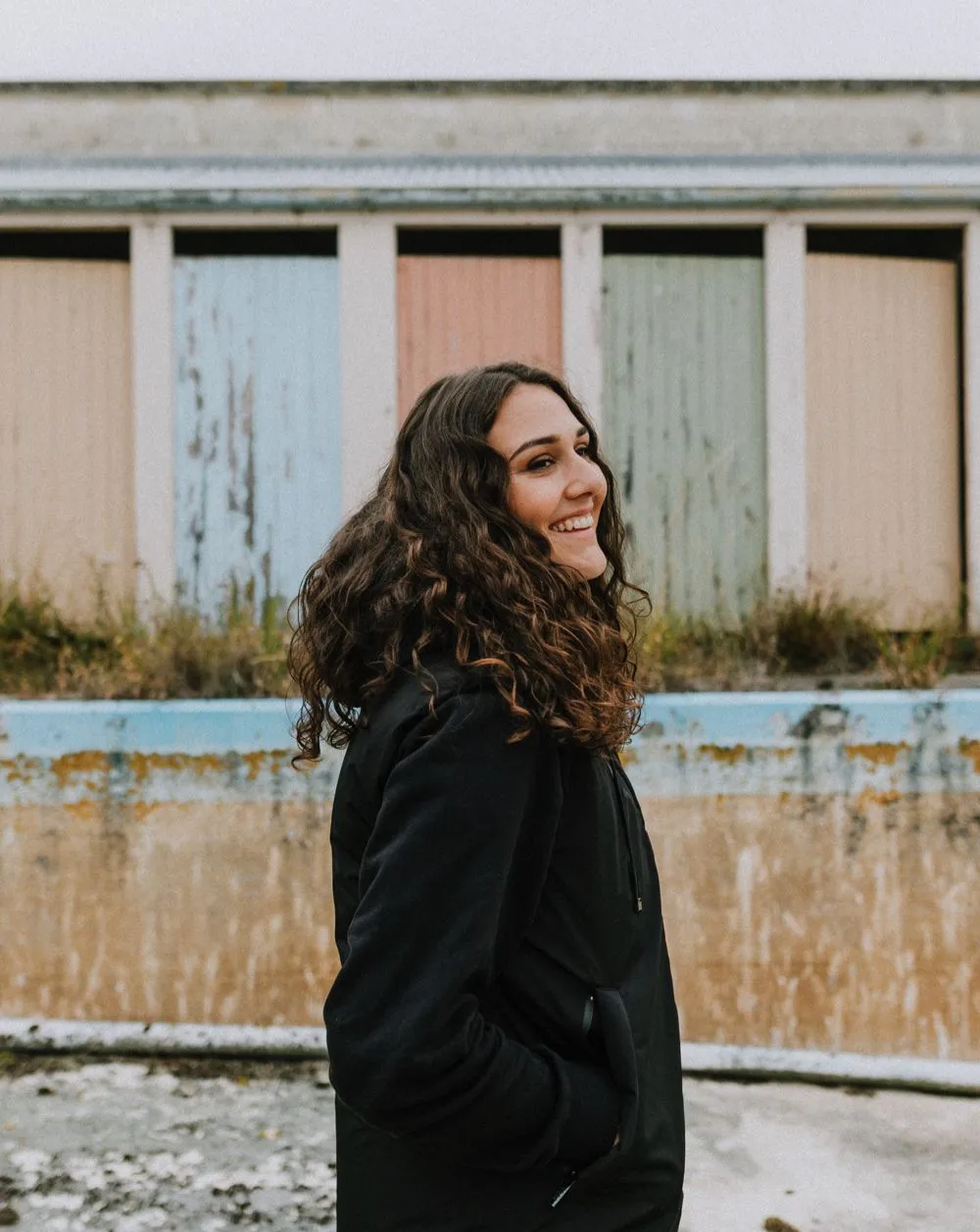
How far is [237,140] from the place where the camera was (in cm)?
788

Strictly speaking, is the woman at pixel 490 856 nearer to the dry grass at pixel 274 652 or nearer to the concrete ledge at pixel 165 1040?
the concrete ledge at pixel 165 1040

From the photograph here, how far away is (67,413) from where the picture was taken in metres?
7.12

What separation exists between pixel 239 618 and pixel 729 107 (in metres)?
5.11

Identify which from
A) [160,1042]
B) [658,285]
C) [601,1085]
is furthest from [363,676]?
[658,285]

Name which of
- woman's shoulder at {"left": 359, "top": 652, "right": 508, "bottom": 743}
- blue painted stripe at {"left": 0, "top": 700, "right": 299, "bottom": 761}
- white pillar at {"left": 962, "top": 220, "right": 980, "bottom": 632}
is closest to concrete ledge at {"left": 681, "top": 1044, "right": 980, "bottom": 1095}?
blue painted stripe at {"left": 0, "top": 700, "right": 299, "bottom": 761}

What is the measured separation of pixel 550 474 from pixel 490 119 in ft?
23.7

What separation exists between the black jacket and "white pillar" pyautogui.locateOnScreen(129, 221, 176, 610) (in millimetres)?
5827

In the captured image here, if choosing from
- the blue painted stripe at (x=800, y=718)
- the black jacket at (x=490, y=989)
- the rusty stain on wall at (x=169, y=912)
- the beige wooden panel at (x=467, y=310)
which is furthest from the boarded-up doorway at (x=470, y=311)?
the black jacket at (x=490, y=989)

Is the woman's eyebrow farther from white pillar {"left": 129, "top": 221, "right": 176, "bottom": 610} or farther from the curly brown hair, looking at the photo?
white pillar {"left": 129, "top": 221, "right": 176, "bottom": 610}

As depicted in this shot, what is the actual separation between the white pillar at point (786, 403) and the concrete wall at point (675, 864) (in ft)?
8.91

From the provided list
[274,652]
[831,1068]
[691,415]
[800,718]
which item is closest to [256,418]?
[274,652]

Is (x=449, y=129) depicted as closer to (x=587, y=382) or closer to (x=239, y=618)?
(x=587, y=382)

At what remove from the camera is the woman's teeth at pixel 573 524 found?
1553mm

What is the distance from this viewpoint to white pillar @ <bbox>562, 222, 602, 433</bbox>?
702 centimetres
